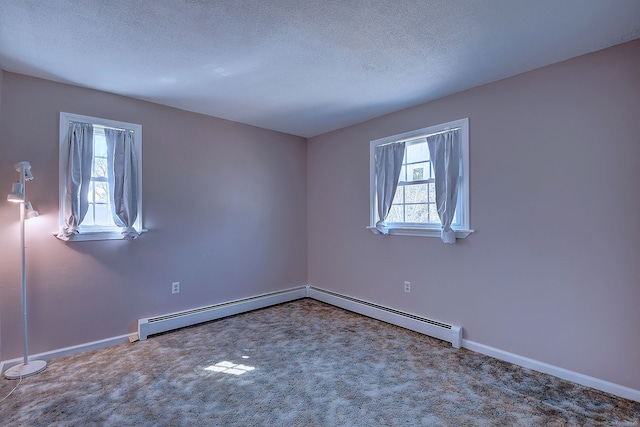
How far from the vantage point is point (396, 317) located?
3.45 m

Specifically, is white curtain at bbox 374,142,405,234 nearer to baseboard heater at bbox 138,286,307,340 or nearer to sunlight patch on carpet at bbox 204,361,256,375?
baseboard heater at bbox 138,286,307,340

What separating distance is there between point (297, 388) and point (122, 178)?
2.59m

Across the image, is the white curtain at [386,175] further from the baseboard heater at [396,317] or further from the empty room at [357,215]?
the baseboard heater at [396,317]

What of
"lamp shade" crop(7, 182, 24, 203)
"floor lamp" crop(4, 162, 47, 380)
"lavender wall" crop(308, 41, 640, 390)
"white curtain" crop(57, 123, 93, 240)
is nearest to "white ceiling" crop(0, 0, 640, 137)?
"lavender wall" crop(308, 41, 640, 390)

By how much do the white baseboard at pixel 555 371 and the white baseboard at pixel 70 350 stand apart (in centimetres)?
342

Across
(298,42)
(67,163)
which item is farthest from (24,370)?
(298,42)

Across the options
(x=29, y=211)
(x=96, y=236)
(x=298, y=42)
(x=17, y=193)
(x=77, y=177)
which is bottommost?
(x=96, y=236)

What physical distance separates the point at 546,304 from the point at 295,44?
9.35 feet

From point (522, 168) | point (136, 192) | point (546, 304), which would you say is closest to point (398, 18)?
point (522, 168)

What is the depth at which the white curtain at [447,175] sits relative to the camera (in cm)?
296

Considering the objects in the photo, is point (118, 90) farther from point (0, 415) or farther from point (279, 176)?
point (0, 415)

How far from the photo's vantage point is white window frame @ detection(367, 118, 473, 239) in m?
2.92

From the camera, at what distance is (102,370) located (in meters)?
2.48

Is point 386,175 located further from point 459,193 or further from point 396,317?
point 396,317
